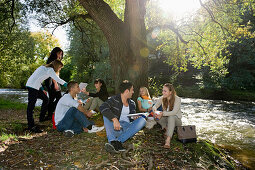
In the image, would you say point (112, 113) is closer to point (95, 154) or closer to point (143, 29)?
point (95, 154)

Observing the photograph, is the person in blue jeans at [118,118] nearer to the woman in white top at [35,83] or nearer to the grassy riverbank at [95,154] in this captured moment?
the grassy riverbank at [95,154]

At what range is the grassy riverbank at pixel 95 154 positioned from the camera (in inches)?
127

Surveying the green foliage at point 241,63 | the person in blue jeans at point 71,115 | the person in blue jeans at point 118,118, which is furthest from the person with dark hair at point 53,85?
the green foliage at point 241,63

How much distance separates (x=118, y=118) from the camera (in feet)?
13.7

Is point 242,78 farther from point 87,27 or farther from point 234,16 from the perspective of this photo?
point 87,27

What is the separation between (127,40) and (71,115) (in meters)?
3.50

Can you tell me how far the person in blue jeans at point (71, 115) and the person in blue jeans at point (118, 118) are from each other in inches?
30.9

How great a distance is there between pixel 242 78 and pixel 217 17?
1466cm

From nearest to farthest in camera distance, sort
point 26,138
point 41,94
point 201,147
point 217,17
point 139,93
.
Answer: point 26,138 < point 201,147 < point 41,94 < point 139,93 < point 217,17

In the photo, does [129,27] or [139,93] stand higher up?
[129,27]

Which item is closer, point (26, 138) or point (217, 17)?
point (26, 138)

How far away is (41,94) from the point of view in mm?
5465

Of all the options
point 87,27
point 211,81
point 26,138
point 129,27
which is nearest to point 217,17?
point 129,27

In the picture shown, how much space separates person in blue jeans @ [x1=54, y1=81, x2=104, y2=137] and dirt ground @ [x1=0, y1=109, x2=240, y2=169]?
19 centimetres
